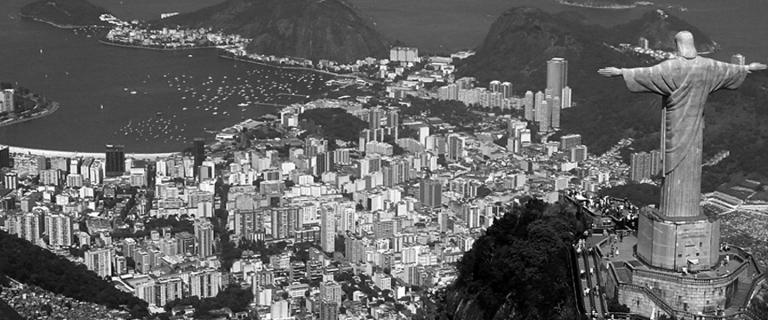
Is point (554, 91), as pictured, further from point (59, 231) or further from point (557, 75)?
point (59, 231)

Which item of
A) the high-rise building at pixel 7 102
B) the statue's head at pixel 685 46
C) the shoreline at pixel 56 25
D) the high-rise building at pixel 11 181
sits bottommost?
the high-rise building at pixel 11 181

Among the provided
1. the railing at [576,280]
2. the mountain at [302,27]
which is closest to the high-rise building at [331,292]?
the railing at [576,280]

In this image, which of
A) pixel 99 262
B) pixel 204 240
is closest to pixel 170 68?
A: pixel 204 240

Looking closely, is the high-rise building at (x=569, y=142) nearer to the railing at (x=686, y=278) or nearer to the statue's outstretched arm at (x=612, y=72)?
the railing at (x=686, y=278)

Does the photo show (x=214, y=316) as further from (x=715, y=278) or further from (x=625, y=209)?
(x=715, y=278)

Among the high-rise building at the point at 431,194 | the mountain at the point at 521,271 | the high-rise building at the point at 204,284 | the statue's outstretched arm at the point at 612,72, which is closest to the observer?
the statue's outstretched arm at the point at 612,72

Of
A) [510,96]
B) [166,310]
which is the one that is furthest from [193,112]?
[166,310]

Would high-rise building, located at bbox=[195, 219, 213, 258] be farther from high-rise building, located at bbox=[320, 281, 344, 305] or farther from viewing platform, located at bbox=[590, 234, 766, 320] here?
viewing platform, located at bbox=[590, 234, 766, 320]
